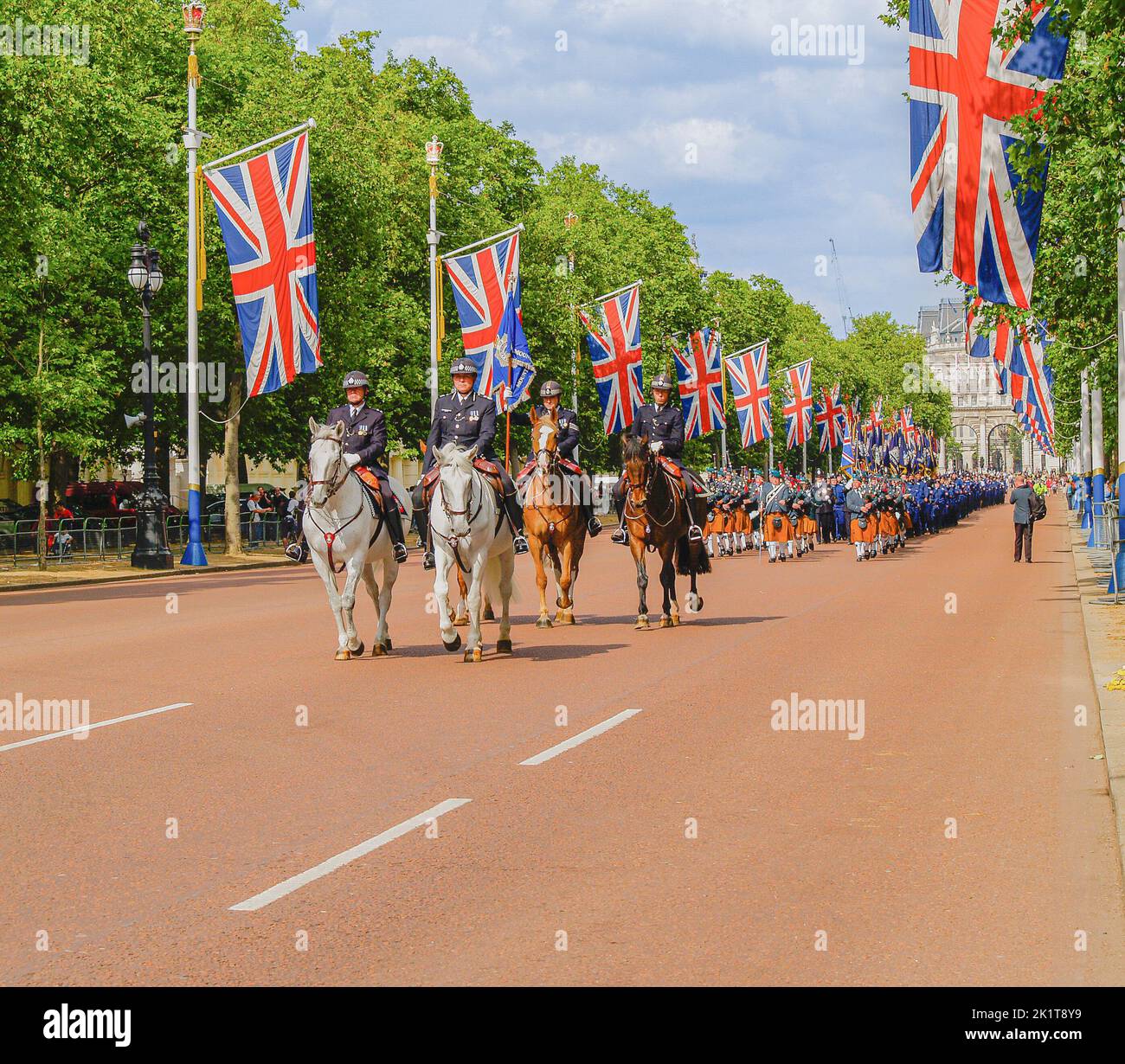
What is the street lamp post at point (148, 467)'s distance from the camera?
35.3 meters

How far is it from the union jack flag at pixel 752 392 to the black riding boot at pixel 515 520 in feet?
124

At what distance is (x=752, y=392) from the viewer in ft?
184

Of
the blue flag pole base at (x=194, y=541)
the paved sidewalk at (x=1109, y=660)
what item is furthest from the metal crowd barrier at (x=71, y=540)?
the paved sidewalk at (x=1109, y=660)

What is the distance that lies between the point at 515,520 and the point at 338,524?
2064mm

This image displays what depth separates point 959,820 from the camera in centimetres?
844

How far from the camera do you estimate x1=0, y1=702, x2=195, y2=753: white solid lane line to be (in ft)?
35.8

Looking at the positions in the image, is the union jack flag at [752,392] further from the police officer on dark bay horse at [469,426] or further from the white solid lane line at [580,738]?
the white solid lane line at [580,738]

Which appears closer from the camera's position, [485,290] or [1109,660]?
[1109,660]

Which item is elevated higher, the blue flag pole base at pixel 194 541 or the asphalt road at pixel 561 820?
the blue flag pole base at pixel 194 541

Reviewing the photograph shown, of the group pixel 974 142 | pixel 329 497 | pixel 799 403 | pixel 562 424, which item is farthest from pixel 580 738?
pixel 799 403

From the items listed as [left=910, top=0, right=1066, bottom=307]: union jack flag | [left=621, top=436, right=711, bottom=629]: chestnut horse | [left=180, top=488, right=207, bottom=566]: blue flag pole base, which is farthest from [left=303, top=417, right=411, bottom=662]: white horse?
[left=180, top=488, right=207, bottom=566]: blue flag pole base

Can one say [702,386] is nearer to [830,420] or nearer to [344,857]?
[830,420]

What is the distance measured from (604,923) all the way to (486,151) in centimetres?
5679
